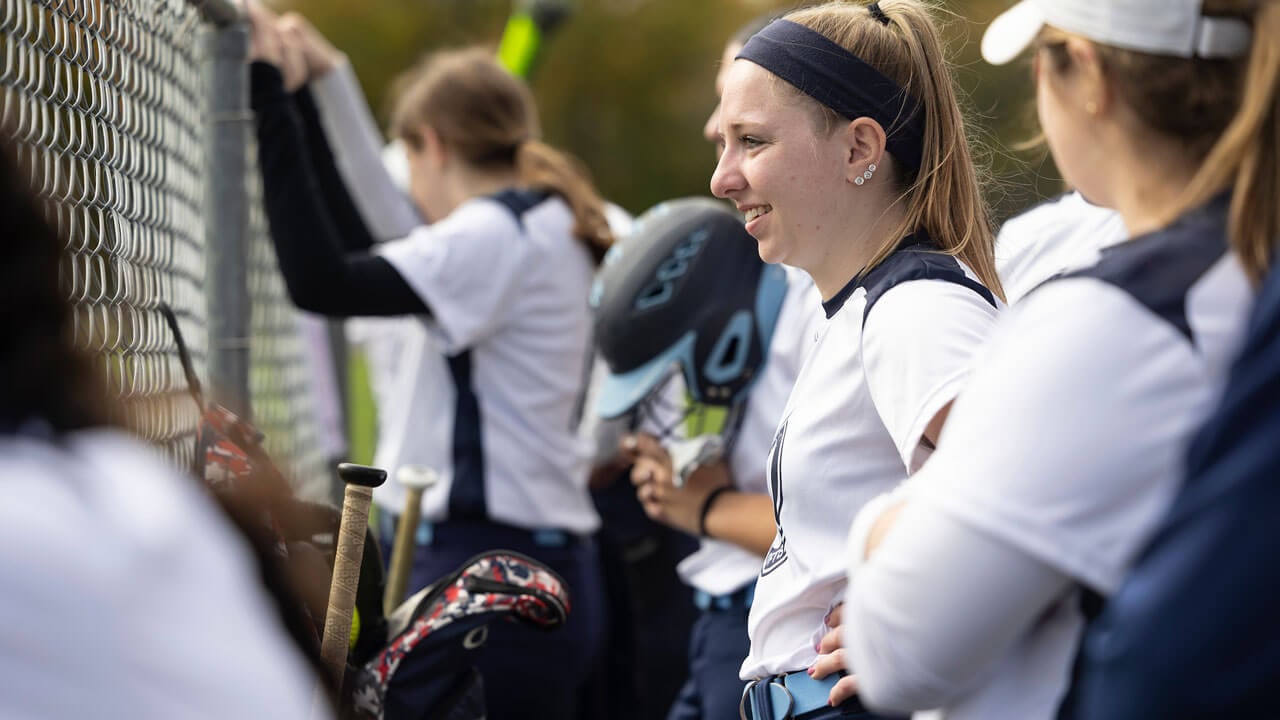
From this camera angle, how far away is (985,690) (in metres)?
1.37

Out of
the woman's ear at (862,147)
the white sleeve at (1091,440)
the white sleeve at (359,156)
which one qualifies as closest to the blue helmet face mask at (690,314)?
the woman's ear at (862,147)

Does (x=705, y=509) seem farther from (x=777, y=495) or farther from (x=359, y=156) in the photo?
(x=359, y=156)

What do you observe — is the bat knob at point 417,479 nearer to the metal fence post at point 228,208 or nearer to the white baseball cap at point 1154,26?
the metal fence post at point 228,208

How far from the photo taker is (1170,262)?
4.06 ft

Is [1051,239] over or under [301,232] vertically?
over

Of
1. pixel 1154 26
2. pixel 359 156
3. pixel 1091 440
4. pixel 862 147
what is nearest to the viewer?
pixel 1091 440

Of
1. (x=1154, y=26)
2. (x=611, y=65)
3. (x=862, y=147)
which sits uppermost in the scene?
(x=1154, y=26)

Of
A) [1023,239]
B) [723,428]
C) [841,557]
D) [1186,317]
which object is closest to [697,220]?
[723,428]

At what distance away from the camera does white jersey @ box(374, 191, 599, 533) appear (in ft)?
11.1

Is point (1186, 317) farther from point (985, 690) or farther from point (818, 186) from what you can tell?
point (818, 186)

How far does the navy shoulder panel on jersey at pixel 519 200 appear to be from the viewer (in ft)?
11.6

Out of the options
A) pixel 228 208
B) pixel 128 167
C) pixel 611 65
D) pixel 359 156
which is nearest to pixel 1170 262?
pixel 128 167

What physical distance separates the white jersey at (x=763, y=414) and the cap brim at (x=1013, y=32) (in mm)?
1198

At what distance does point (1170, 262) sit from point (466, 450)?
8.11 ft
